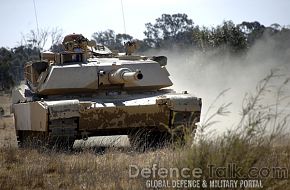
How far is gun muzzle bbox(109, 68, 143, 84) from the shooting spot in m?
11.4

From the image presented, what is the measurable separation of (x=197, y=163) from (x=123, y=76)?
6.91m

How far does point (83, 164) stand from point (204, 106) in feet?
41.3

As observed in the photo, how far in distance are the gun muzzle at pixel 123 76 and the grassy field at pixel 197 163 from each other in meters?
2.52

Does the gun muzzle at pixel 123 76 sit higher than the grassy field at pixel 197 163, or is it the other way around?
A: the gun muzzle at pixel 123 76

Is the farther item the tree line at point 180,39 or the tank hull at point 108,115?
the tree line at point 180,39

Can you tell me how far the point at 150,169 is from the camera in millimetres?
6293

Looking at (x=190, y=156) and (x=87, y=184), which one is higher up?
(x=190, y=156)

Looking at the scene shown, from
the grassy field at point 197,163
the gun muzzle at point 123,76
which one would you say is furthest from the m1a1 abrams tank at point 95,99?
the grassy field at point 197,163

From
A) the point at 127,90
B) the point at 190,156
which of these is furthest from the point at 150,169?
the point at 127,90

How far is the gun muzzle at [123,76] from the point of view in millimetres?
11400

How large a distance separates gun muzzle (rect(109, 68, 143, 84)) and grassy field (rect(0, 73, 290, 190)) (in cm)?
252

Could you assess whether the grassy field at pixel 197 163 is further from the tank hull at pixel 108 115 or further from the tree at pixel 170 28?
the tree at pixel 170 28

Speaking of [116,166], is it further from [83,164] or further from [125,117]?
[125,117]

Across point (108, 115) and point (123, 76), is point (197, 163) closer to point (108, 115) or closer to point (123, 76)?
point (108, 115)
